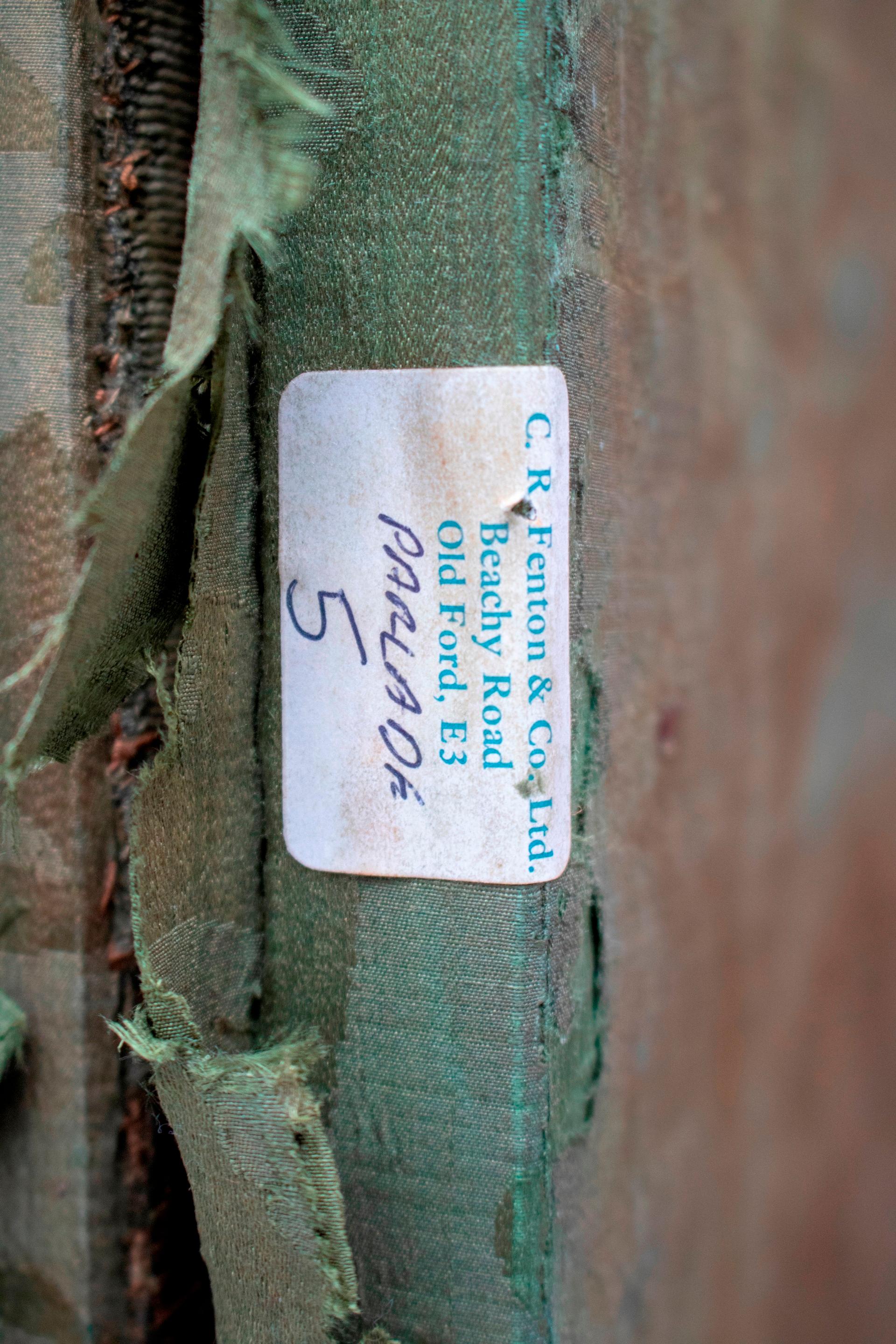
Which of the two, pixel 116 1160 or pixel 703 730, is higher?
pixel 703 730

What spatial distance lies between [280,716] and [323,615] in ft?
0.15

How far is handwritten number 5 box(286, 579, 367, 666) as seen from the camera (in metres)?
0.38

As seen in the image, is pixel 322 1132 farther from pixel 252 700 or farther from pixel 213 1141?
pixel 252 700

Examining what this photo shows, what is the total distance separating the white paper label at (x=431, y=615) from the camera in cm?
36

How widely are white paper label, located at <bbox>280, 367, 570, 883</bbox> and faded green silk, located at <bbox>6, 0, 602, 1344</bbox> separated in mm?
11

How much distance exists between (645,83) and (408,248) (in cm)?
21

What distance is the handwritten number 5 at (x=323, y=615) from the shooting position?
15.0 inches

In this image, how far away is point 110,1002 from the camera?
1.41 feet

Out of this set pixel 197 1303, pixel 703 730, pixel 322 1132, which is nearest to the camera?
pixel 322 1132

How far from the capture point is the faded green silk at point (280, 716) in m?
0.35

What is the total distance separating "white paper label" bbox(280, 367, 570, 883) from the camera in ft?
1.19

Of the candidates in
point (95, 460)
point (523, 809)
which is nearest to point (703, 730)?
point (523, 809)

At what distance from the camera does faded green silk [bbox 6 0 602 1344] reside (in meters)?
0.35

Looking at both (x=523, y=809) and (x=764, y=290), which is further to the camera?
(x=764, y=290)
